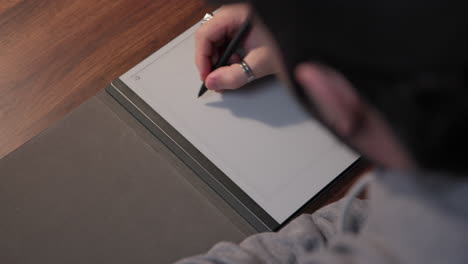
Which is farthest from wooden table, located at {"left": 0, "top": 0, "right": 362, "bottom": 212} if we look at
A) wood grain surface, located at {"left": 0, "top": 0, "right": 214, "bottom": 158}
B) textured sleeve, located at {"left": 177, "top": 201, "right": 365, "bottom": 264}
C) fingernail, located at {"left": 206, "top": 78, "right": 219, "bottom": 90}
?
textured sleeve, located at {"left": 177, "top": 201, "right": 365, "bottom": 264}

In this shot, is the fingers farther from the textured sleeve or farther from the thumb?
the textured sleeve

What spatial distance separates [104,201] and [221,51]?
0.23m

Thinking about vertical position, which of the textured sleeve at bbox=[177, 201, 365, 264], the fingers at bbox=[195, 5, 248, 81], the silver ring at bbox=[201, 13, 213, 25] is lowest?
the textured sleeve at bbox=[177, 201, 365, 264]

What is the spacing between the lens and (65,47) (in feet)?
2.10

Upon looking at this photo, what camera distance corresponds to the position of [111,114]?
1.92 ft

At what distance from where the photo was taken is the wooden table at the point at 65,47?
61cm

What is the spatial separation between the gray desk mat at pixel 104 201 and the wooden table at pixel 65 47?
0.04 meters

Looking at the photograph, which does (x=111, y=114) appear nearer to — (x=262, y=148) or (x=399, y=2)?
(x=262, y=148)

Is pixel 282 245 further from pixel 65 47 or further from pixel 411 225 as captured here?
pixel 65 47

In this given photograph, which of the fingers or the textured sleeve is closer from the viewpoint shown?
the textured sleeve

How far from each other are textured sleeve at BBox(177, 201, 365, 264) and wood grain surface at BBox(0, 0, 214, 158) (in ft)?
0.89

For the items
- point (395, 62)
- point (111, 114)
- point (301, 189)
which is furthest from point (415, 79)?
point (111, 114)

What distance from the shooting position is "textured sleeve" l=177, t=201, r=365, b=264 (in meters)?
0.46

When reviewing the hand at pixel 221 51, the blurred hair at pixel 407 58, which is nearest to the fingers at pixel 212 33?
the hand at pixel 221 51
